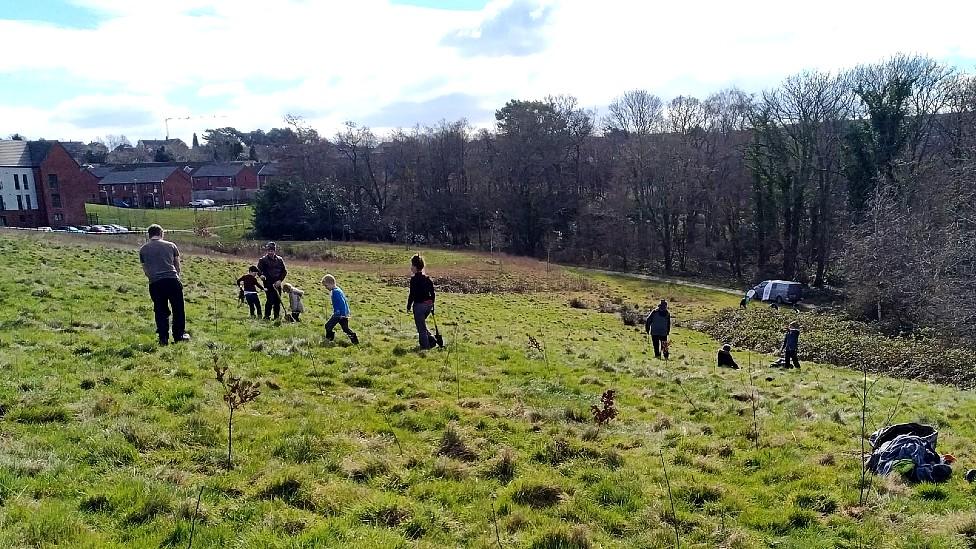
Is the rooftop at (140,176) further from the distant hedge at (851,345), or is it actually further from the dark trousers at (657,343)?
the dark trousers at (657,343)

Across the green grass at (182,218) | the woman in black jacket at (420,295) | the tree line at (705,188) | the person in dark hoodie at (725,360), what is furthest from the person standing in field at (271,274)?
the green grass at (182,218)

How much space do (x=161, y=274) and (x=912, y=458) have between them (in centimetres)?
1056

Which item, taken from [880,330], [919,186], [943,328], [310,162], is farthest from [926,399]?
[310,162]

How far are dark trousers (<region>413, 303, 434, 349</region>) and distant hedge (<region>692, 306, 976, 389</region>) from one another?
1623 centimetres

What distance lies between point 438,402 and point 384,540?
3624 millimetres

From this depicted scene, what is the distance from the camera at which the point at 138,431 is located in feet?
20.6

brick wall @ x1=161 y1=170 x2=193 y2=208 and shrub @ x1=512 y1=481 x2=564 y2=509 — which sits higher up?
brick wall @ x1=161 y1=170 x2=193 y2=208

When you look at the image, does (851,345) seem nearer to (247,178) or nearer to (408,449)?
(408,449)

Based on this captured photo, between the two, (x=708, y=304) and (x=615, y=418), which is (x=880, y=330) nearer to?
(x=708, y=304)

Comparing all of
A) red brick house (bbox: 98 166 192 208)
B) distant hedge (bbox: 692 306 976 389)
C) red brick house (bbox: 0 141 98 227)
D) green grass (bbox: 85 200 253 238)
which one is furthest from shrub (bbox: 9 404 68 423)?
red brick house (bbox: 98 166 192 208)

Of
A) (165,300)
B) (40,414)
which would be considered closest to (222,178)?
(165,300)

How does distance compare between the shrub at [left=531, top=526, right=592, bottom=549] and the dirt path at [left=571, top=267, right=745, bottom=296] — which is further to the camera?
the dirt path at [left=571, top=267, right=745, bottom=296]

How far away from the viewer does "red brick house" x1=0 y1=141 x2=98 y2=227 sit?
195ft

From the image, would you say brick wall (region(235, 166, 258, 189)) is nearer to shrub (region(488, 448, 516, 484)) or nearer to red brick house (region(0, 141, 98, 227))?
red brick house (region(0, 141, 98, 227))
